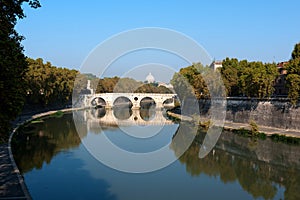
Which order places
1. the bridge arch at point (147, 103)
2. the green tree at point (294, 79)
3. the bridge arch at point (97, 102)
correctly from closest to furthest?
the green tree at point (294, 79) → the bridge arch at point (97, 102) → the bridge arch at point (147, 103)

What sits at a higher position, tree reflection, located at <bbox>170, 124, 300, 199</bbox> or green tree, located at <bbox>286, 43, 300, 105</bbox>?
green tree, located at <bbox>286, 43, 300, 105</bbox>

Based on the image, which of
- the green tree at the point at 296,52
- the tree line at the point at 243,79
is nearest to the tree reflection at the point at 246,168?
the tree line at the point at 243,79

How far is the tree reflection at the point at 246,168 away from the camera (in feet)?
40.3

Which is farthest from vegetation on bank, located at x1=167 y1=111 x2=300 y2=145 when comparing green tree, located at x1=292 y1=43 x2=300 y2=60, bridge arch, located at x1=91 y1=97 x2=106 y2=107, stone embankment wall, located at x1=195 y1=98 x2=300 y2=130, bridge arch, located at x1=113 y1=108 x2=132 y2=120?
bridge arch, located at x1=91 y1=97 x2=106 y2=107

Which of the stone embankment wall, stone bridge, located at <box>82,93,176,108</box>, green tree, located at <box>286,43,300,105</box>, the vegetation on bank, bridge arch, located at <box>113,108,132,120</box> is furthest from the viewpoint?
stone bridge, located at <box>82,93,176,108</box>

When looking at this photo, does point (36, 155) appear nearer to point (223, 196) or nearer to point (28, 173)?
point (28, 173)

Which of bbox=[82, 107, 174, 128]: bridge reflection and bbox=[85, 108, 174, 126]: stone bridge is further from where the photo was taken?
bbox=[85, 108, 174, 126]: stone bridge

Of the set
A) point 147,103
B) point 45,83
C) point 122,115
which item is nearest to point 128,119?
point 122,115

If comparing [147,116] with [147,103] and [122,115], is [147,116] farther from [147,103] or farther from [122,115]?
[147,103]

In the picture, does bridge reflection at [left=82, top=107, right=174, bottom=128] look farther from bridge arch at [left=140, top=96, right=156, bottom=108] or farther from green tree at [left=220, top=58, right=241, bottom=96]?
bridge arch at [left=140, top=96, right=156, bottom=108]

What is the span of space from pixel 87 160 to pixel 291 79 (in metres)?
13.9

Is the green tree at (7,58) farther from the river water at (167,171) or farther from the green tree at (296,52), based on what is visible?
the green tree at (296,52)

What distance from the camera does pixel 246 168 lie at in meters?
15.0

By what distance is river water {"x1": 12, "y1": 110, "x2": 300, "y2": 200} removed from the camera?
11281 millimetres
